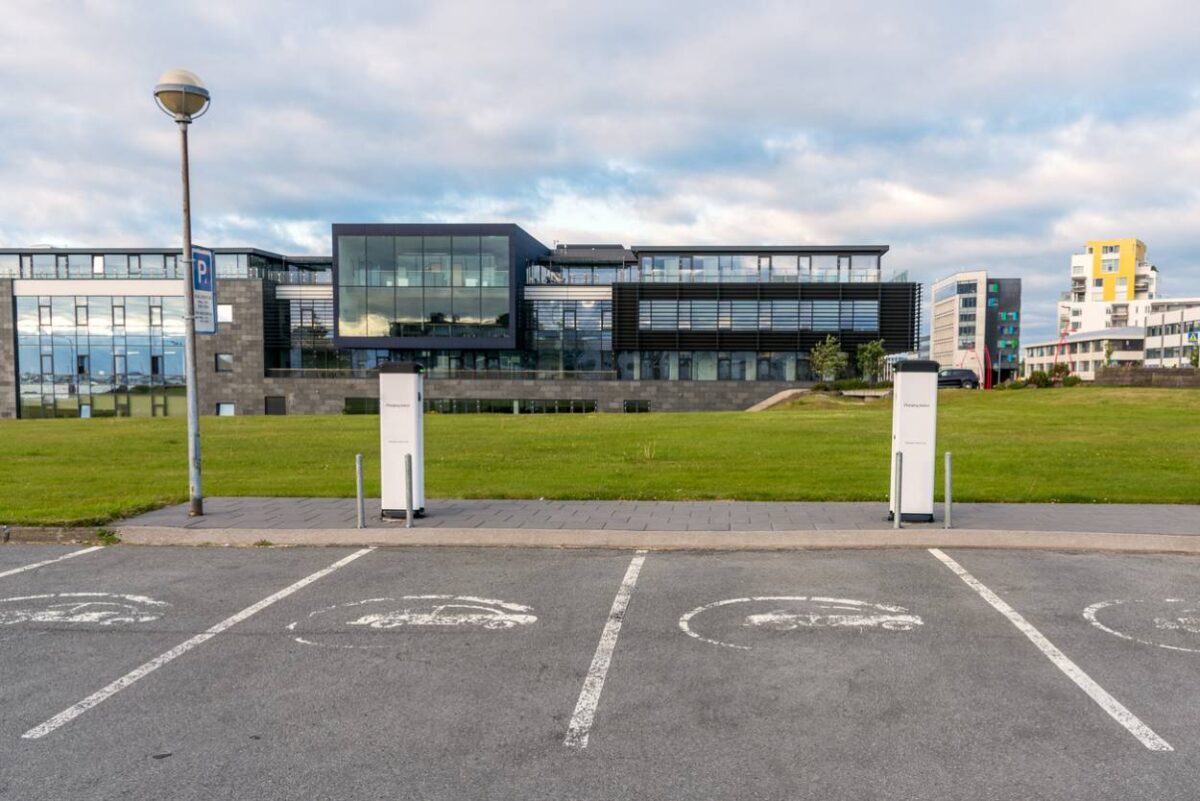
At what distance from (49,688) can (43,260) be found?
234 feet

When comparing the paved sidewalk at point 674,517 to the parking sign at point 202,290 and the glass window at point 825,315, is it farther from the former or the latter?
the glass window at point 825,315

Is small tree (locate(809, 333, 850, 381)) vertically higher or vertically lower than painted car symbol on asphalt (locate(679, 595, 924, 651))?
higher

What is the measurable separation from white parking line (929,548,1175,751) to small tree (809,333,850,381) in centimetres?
4919

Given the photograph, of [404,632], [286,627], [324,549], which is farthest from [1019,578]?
[324,549]

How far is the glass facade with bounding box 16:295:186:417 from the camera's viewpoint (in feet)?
194

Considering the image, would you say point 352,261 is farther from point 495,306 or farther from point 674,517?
point 674,517

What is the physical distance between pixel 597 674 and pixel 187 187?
8.96m

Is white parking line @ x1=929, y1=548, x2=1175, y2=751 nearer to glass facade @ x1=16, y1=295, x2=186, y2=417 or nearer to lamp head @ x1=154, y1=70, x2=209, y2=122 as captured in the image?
lamp head @ x1=154, y1=70, x2=209, y2=122

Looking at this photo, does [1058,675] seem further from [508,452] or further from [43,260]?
[43,260]

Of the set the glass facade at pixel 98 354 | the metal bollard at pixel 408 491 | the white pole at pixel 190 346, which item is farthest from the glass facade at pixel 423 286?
the metal bollard at pixel 408 491

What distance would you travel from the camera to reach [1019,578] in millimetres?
7535

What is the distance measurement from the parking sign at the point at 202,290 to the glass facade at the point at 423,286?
46.9 metres

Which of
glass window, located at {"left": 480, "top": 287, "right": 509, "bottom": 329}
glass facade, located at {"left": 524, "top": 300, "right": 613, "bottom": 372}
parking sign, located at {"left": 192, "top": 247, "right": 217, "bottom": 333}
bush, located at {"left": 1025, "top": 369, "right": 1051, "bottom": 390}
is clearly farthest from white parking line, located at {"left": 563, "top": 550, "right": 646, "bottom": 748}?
glass facade, located at {"left": 524, "top": 300, "right": 613, "bottom": 372}

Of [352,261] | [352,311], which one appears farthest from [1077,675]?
[352,261]
